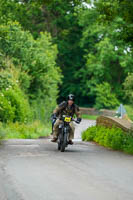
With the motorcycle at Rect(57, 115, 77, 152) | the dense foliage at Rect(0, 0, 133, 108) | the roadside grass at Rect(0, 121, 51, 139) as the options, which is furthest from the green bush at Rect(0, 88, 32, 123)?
the dense foliage at Rect(0, 0, 133, 108)

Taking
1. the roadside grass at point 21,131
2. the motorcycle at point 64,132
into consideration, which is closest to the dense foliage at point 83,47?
the roadside grass at point 21,131

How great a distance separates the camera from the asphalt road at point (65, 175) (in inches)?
337

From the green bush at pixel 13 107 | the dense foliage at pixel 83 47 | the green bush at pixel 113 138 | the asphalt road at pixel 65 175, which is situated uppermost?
the dense foliage at pixel 83 47

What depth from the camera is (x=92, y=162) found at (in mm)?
13016

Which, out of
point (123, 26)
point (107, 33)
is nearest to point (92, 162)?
point (123, 26)

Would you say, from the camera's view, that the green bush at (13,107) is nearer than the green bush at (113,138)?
No

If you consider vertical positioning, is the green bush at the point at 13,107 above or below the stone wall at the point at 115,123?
above

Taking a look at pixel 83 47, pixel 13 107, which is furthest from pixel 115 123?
pixel 83 47

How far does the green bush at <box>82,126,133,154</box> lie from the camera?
53.4ft

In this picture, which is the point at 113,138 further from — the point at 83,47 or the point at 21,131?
the point at 83,47

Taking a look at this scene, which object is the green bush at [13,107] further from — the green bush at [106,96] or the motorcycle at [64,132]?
the green bush at [106,96]

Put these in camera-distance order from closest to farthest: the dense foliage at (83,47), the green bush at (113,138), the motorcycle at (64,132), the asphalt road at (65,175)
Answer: the asphalt road at (65,175) → the motorcycle at (64,132) → the green bush at (113,138) → the dense foliage at (83,47)

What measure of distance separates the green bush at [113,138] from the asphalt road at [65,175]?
0.90m

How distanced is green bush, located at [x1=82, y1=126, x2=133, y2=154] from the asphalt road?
0.90 m
